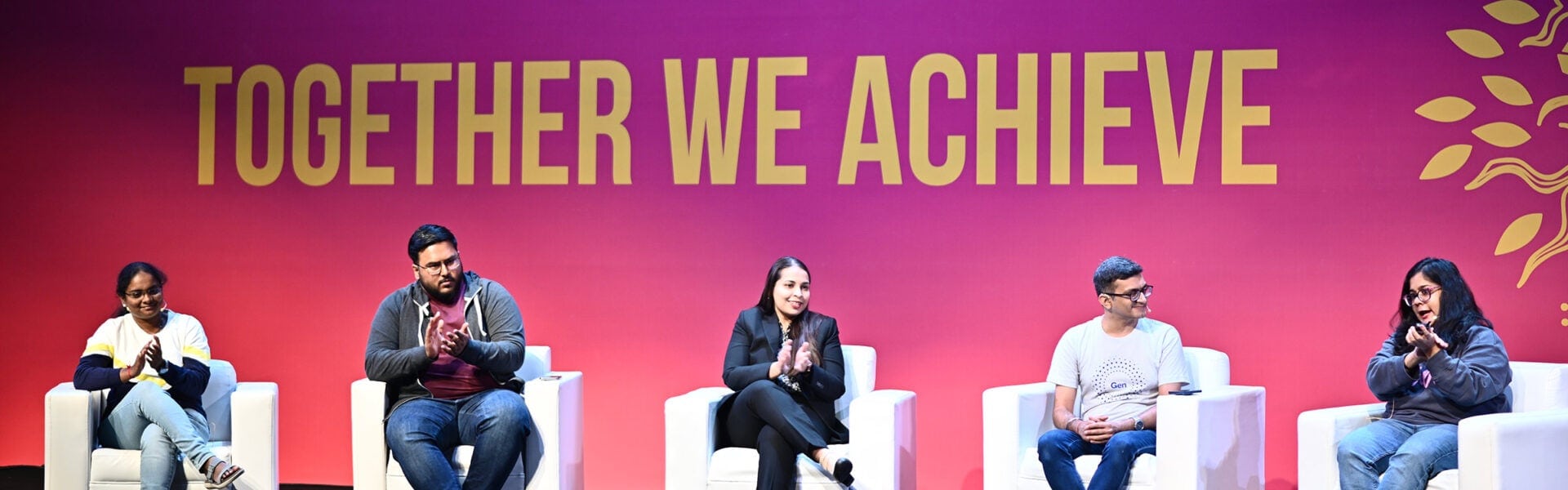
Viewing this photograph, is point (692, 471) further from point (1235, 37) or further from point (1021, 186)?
point (1235, 37)

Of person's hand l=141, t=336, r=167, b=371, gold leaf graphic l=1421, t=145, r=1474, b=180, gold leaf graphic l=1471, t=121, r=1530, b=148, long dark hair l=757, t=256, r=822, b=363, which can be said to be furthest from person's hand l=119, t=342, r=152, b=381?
gold leaf graphic l=1471, t=121, r=1530, b=148

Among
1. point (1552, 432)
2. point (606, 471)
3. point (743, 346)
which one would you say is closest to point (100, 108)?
point (606, 471)

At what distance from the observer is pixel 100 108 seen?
19.3 feet

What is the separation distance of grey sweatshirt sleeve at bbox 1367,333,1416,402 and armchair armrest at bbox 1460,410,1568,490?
313 millimetres

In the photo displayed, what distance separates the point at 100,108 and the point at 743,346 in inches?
124

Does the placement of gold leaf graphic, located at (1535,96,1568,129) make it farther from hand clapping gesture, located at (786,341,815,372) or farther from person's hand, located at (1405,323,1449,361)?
hand clapping gesture, located at (786,341,815,372)

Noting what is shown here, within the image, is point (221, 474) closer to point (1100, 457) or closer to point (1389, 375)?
point (1100, 457)

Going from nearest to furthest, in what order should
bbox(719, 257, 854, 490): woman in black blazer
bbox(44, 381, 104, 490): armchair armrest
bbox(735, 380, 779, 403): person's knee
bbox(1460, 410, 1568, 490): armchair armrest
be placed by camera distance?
1. bbox(1460, 410, 1568, 490): armchair armrest
2. bbox(719, 257, 854, 490): woman in black blazer
3. bbox(735, 380, 779, 403): person's knee
4. bbox(44, 381, 104, 490): armchair armrest

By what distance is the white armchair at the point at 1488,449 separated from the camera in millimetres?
3809

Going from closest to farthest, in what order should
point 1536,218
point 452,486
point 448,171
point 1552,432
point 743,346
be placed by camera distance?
point 1552,432 < point 452,486 < point 743,346 < point 1536,218 < point 448,171

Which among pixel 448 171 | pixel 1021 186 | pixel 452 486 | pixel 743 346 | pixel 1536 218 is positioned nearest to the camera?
pixel 452 486

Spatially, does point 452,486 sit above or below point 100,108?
below

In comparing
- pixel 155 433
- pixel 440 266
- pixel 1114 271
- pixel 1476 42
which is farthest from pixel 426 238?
pixel 1476 42

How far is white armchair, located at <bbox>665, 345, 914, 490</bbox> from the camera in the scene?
4.38 meters
